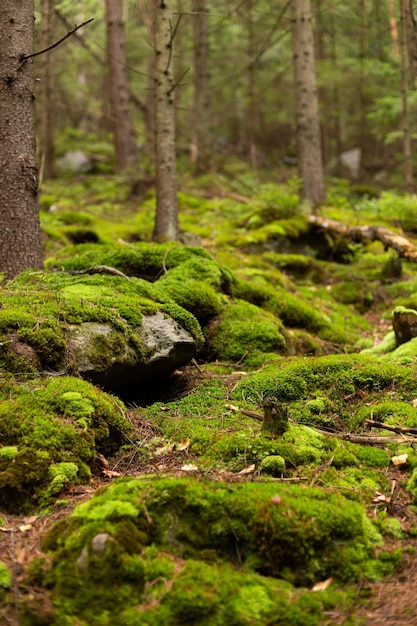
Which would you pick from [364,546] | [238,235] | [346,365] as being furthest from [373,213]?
[364,546]

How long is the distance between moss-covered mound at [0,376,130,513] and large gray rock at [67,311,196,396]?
0.38 meters

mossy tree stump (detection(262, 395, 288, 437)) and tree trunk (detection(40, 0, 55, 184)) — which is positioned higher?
tree trunk (detection(40, 0, 55, 184))

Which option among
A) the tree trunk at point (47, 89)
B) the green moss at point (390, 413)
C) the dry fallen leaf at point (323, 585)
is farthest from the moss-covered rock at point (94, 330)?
the tree trunk at point (47, 89)

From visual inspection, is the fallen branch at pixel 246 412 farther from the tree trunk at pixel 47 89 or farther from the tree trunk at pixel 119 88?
the tree trunk at pixel 119 88

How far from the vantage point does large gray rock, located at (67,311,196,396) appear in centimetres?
452

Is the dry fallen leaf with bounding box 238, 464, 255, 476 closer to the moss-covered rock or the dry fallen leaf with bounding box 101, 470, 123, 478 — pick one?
the dry fallen leaf with bounding box 101, 470, 123, 478

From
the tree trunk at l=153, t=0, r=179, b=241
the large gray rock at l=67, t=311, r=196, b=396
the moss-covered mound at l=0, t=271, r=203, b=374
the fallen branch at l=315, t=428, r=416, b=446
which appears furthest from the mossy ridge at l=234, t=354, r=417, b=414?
the tree trunk at l=153, t=0, r=179, b=241

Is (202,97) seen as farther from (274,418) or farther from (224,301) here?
(274,418)

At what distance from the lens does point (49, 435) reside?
3.54 m

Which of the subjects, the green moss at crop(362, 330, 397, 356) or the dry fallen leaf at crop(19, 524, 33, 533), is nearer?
the dry fallen leaf at crop(19, 524, 33, 533)

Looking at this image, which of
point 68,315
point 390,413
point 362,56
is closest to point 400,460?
point 390,413

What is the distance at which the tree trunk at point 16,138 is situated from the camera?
5680 mm

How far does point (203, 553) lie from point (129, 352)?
7.51 feet

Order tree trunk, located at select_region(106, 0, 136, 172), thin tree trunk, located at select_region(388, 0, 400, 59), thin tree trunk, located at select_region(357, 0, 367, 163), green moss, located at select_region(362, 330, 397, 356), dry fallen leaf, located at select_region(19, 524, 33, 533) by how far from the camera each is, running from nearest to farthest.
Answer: dry fallen leaf, located at select_region(19, 524, 33, 533)
green moss, located at select_region(362, 330, 397, 356)
tree trunk, located at select_region(106, 0, 136, 172)
thin tree trunk, located at select_region(388, 0, 400, 59)
thin tree trunk, located at select_region(357, 0, 367, 163)
